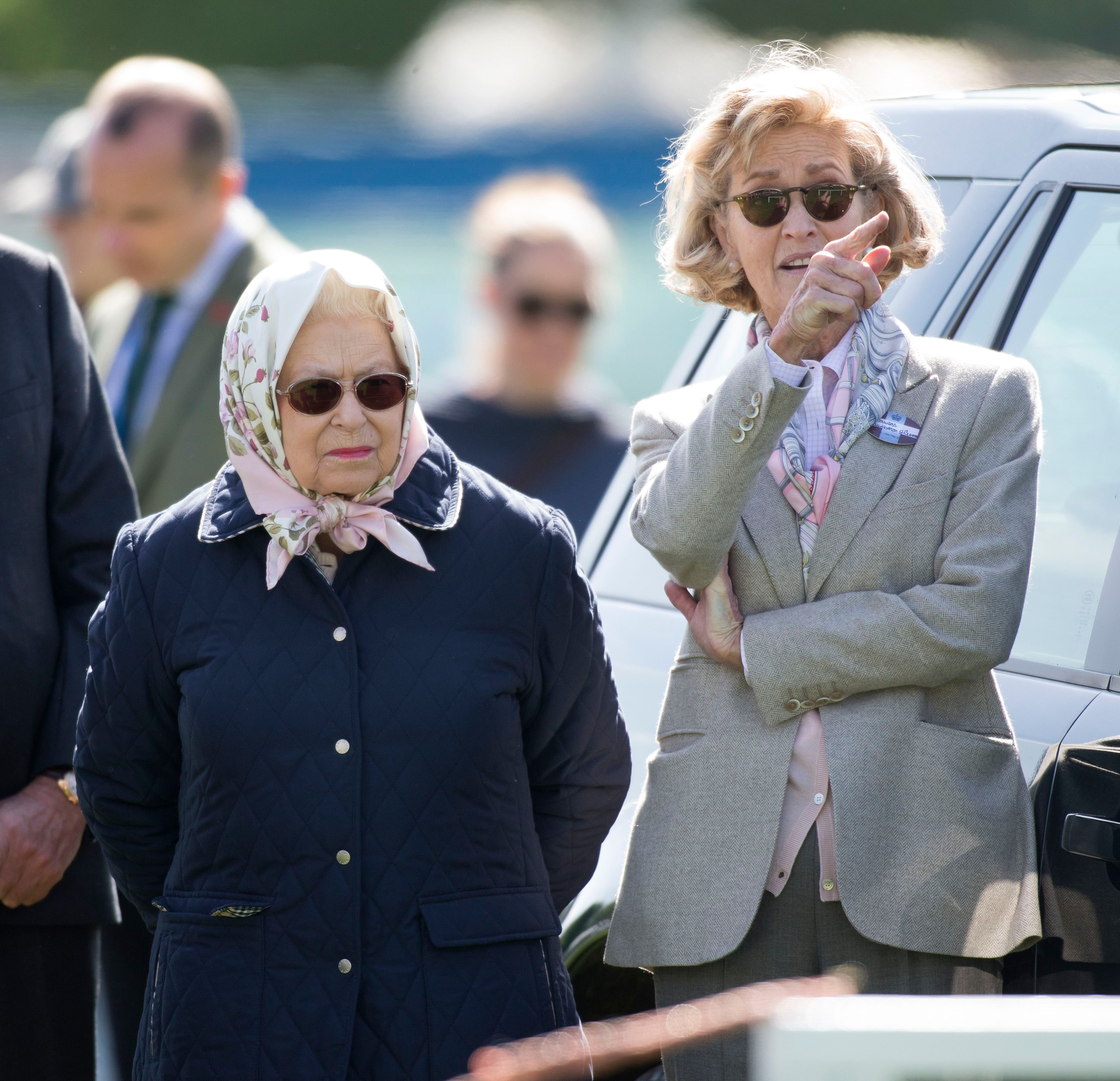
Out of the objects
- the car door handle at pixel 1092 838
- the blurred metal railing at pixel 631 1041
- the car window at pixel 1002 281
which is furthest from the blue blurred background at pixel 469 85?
the blurred metal railing at pixel 631 1041

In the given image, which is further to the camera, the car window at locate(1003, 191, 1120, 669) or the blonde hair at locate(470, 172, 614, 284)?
the blonde hair at locate(470, 172, 614, 284)

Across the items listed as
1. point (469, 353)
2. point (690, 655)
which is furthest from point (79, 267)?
point (690, 655)

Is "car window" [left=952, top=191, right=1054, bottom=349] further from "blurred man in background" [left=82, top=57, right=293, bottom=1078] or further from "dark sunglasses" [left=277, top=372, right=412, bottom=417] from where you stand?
"blurred man in background" [left=82, top=57, right=293, bottom=1078]

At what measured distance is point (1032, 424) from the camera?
226 cm

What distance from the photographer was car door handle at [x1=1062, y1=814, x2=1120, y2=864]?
2.17 meters

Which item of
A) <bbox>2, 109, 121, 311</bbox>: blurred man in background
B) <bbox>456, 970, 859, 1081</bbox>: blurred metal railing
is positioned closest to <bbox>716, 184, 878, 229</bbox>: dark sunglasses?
<bbox>456, 970, 859, 1081</bbox>: blurred metal railing

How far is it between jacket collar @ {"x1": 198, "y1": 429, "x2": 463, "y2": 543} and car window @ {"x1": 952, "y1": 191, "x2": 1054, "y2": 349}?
Result: 101cm

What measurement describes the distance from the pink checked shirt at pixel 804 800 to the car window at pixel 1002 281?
1.93ft

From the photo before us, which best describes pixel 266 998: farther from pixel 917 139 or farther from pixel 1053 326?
pixel 917 139

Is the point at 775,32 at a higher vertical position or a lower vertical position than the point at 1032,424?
higher

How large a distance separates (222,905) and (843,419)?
1121mm

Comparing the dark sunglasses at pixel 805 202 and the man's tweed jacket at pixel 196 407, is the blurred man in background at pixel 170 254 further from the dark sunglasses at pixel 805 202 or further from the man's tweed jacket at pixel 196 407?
the dark sunglasses at pixel 805 202

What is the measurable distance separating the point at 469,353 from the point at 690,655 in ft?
9.44

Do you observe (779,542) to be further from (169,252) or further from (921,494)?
(169,252)
